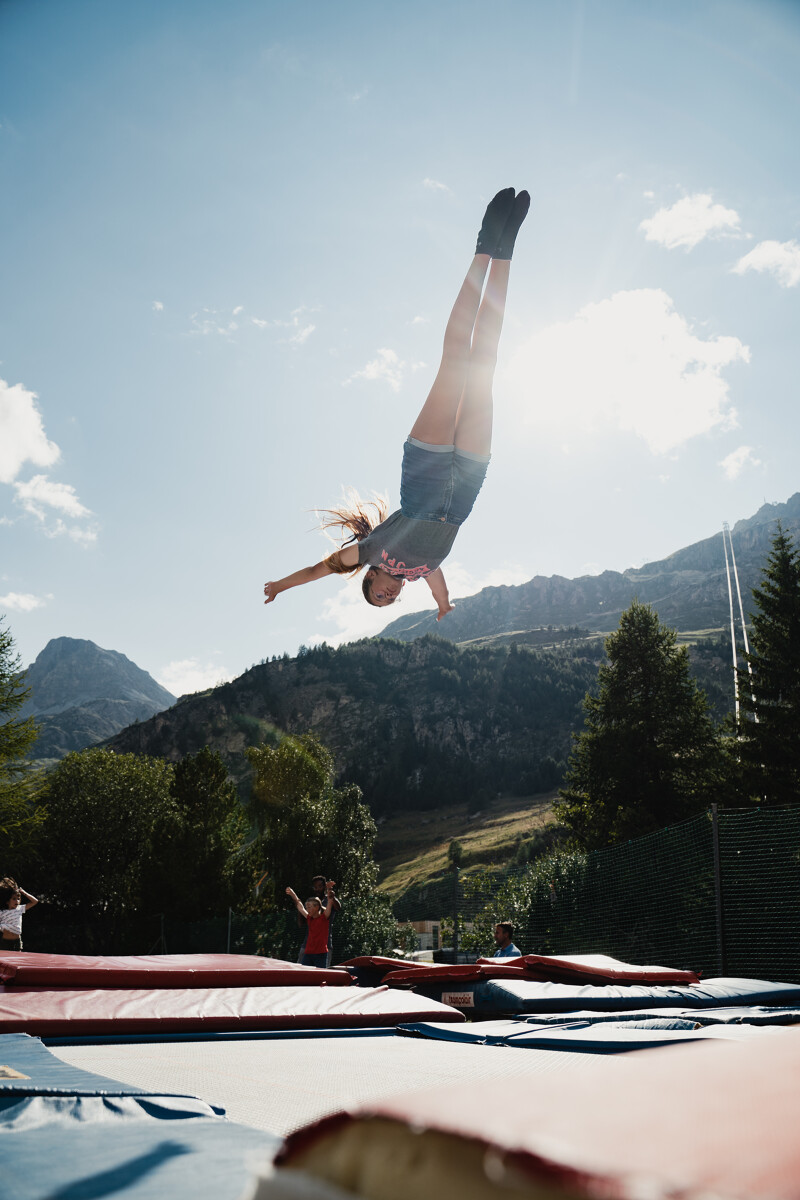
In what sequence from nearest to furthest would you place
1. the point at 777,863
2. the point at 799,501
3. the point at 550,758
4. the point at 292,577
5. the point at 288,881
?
1. the point at 292,577
2. the point at 777,863
3. the point at 288,881
4. the point at 550,758
5. the point at 799,501

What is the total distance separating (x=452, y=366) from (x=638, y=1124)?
385 cm

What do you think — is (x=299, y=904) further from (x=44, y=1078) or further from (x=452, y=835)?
(x=452, y=835)

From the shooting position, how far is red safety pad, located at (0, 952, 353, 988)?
167 inches

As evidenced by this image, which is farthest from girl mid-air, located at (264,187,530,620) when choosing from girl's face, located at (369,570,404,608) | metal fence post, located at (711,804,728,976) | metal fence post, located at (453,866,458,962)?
metal fence post, located at (453,866,458,962)

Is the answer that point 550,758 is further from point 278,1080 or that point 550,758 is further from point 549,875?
point 278,1080

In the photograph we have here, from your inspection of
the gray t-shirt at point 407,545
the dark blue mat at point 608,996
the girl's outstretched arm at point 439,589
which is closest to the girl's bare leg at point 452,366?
the gray t-shirt at point 407,545

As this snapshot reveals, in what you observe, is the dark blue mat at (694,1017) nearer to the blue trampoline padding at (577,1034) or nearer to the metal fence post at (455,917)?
the blue trampoline padding at (577,1034)

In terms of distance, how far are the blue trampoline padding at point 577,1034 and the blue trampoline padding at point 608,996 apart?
0.81m

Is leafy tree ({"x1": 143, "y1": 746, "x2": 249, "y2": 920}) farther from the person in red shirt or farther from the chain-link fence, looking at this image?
the person in red shirt

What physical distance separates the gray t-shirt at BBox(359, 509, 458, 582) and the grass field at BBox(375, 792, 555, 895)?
60.9m

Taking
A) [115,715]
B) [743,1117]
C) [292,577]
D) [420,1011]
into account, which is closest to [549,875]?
[420,1011]

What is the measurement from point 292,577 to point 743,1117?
3904 mm

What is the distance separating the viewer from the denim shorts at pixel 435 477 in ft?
13.3

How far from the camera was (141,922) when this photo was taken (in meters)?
21.6
